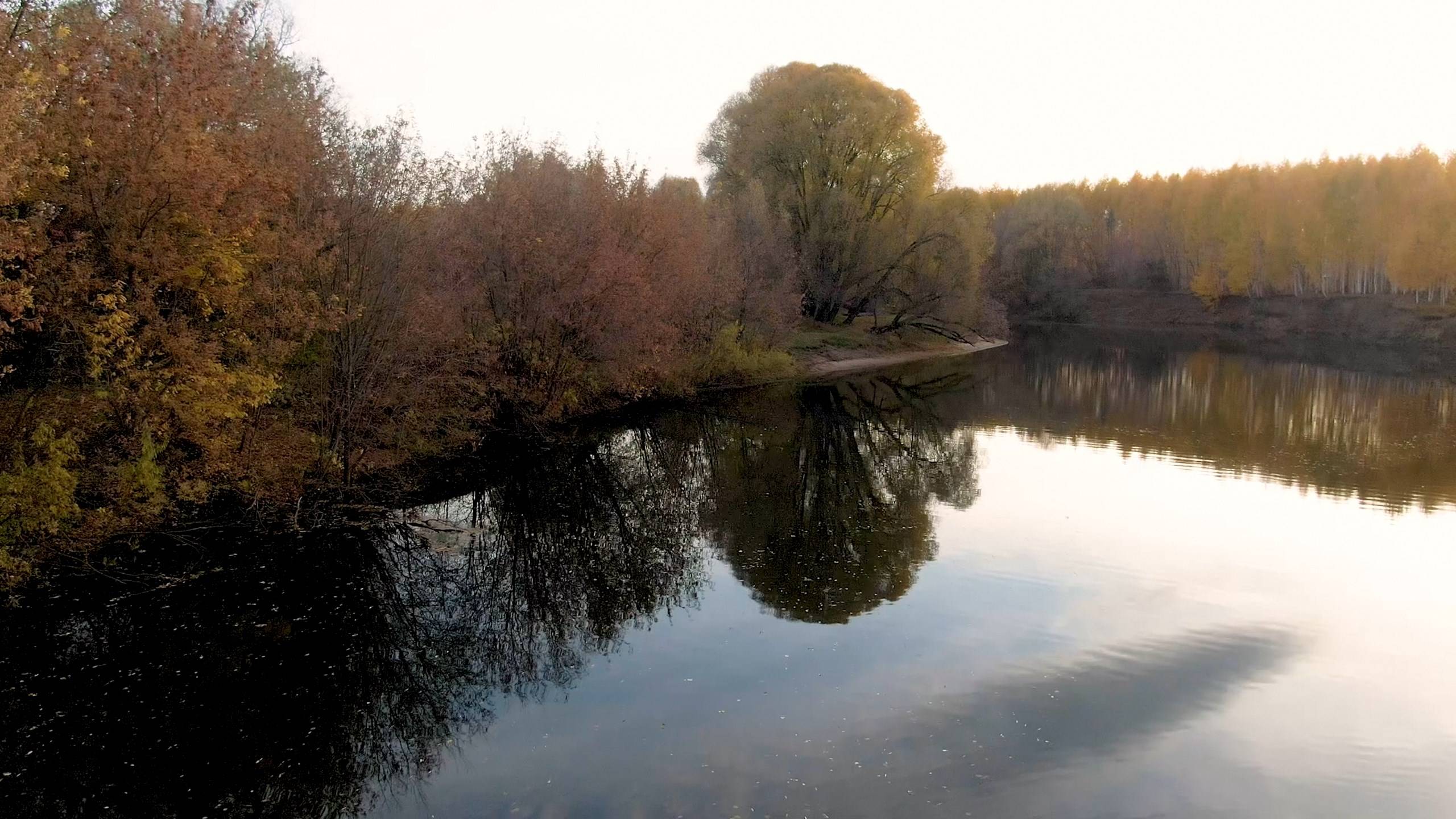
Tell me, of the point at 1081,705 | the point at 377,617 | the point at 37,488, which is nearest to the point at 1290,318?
the point at 1081,705

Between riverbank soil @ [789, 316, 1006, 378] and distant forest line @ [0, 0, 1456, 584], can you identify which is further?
riverbank soil @ [789, 316, 1006, 378]

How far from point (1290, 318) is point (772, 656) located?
7912 centimetres

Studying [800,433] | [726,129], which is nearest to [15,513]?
[800,433]

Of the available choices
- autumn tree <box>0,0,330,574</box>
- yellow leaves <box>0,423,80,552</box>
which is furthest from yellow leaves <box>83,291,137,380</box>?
yellow leaves <box>0,423,80,552</box>

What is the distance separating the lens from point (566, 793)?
28.7ft

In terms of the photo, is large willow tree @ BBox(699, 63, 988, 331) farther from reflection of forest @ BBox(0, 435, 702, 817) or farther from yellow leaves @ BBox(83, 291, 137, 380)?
yellow leaves @ BBox(83, 291, 137, 380)

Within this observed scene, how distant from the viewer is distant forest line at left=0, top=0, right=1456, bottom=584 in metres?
12.7

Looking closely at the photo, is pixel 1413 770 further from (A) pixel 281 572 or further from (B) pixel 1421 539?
(A) pixel 281 572

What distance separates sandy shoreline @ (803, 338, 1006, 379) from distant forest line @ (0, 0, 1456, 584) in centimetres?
425

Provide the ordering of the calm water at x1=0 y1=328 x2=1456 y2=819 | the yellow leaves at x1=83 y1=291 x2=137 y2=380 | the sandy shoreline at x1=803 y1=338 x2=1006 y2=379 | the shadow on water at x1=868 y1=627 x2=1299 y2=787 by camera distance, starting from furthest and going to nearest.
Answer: the sandy shoreline at x1=803 y1=338 x2=1006 y2=379
the yellow leaves at x1=83 y1=291 x2=137 y2=380
the shadow on water at x1=868 y1=627 x2=1299 y2=787
the calm water at x1=0 y1=328 x2=1456 y2=819

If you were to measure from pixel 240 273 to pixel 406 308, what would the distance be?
16.2ft

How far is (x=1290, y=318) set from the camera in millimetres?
75500

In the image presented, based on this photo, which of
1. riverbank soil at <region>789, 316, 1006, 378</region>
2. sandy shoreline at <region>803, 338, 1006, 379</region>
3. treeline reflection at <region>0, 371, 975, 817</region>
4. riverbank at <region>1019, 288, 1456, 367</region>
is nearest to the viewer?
treeline reflection at <region>0, 371, 975, 817</region>

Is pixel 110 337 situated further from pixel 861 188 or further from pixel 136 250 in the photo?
pixel 861 188
